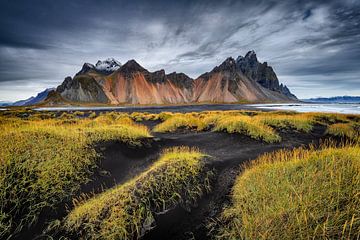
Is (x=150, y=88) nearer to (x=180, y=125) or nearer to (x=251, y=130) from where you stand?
(x=180, y=125)

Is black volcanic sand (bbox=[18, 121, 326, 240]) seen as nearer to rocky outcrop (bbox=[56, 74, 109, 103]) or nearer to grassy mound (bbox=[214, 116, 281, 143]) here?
grassy mound (bbox=[214, 116, 281, 143])

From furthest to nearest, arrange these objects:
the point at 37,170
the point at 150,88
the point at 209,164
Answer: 1. the point at 150,88
2. the point at 209,164
3. the point at 37,170

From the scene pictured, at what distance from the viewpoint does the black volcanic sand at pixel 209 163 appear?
14.2 feet

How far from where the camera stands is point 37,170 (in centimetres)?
554

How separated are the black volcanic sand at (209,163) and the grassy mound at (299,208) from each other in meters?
0.68

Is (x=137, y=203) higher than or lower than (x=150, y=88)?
lower

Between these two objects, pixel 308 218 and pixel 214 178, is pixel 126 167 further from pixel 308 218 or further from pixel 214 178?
pixel 308 218

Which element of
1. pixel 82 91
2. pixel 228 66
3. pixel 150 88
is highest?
pixel 228 66

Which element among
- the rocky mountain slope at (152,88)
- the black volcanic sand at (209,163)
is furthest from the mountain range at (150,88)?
the black volcanic sand at (209,163)

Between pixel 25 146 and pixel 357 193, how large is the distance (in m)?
8.61

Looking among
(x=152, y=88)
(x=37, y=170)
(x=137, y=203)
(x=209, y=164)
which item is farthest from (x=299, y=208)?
(x=152, y=88)

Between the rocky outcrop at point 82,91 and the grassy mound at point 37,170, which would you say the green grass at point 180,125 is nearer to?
the grassy mound at point 37,170

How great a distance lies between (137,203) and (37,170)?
11.0ft

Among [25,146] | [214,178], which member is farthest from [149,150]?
[25,146]
